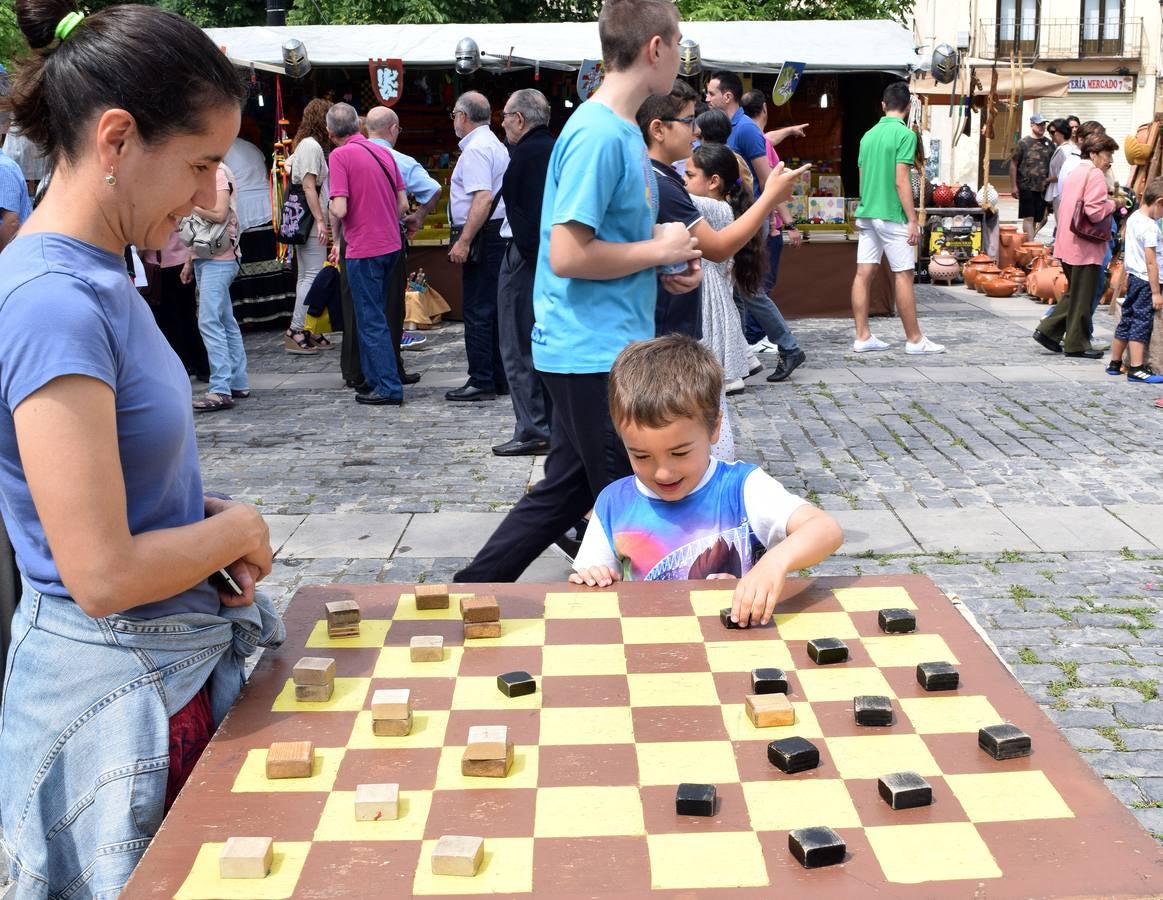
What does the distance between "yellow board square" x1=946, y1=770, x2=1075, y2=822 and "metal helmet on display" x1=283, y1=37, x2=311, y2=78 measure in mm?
12128

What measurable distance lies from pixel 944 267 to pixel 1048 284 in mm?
1929

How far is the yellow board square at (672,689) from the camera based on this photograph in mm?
2023

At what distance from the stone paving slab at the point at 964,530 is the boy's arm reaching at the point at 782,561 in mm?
3078

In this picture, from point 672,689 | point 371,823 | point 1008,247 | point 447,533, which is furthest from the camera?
point 1008,247

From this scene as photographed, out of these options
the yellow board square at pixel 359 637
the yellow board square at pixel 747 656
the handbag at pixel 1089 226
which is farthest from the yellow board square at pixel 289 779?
the handbag at pixel 1089 226

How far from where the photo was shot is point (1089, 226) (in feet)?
32.5

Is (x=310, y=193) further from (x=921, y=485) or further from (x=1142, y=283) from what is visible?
(x=1142, y=283)

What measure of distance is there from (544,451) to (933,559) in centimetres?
277

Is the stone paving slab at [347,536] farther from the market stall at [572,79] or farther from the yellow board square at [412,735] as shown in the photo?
the market stall at [572,79]

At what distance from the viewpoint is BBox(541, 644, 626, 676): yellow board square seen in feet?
7.04

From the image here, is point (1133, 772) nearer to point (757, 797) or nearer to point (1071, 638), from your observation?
point (1071, 638)

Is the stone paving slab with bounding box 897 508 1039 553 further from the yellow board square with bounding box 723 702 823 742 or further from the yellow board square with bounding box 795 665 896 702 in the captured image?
the yellow board square with bounding box 723 702 823 742

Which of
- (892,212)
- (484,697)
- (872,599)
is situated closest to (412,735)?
(484,697)

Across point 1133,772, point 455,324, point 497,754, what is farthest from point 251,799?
point 455,324
